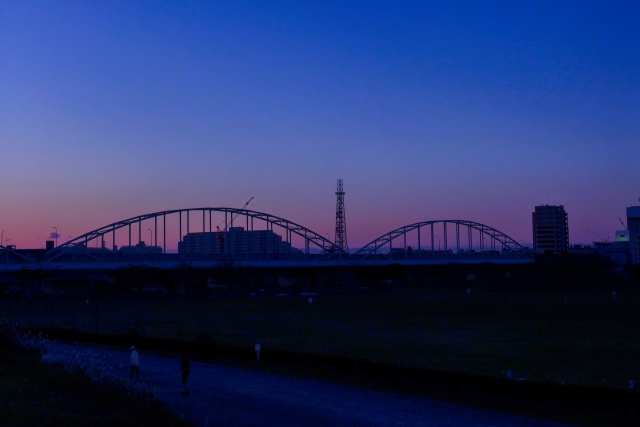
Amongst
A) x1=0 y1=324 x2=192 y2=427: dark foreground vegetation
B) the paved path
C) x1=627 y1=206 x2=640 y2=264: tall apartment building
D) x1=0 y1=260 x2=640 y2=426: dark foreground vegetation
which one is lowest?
the paved path

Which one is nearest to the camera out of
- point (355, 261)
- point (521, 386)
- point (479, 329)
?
point (521, 386)

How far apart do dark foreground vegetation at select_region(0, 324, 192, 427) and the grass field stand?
12.3 m

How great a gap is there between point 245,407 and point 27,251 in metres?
97.4

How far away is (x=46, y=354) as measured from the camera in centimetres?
2692

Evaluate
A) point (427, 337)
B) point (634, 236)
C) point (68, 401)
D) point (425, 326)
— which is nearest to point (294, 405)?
point (68, 401)

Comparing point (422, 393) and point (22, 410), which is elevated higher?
point (22, 410)

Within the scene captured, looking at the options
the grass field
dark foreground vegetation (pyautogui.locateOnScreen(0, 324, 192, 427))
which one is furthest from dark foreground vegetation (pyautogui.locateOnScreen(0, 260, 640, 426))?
dark foreground vegetation (pyautogui.locateOnScreen(0, 324, 192, 427))

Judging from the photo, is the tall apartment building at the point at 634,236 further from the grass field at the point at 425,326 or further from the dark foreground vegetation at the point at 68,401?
the dark foreground vegetation at the point at 68,401

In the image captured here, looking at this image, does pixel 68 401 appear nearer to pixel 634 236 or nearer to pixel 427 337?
pixel 427 337

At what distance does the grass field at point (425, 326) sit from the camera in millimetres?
27141

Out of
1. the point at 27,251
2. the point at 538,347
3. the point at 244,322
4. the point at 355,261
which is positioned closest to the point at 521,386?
the point at 538,347

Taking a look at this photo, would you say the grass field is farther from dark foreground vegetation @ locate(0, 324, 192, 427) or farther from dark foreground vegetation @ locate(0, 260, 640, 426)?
dark foreground vegetation @ locate(0, 324, 192, 427)

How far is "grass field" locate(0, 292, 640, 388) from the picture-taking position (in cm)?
2714

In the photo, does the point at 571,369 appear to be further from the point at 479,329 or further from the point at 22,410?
the point at 22,410
